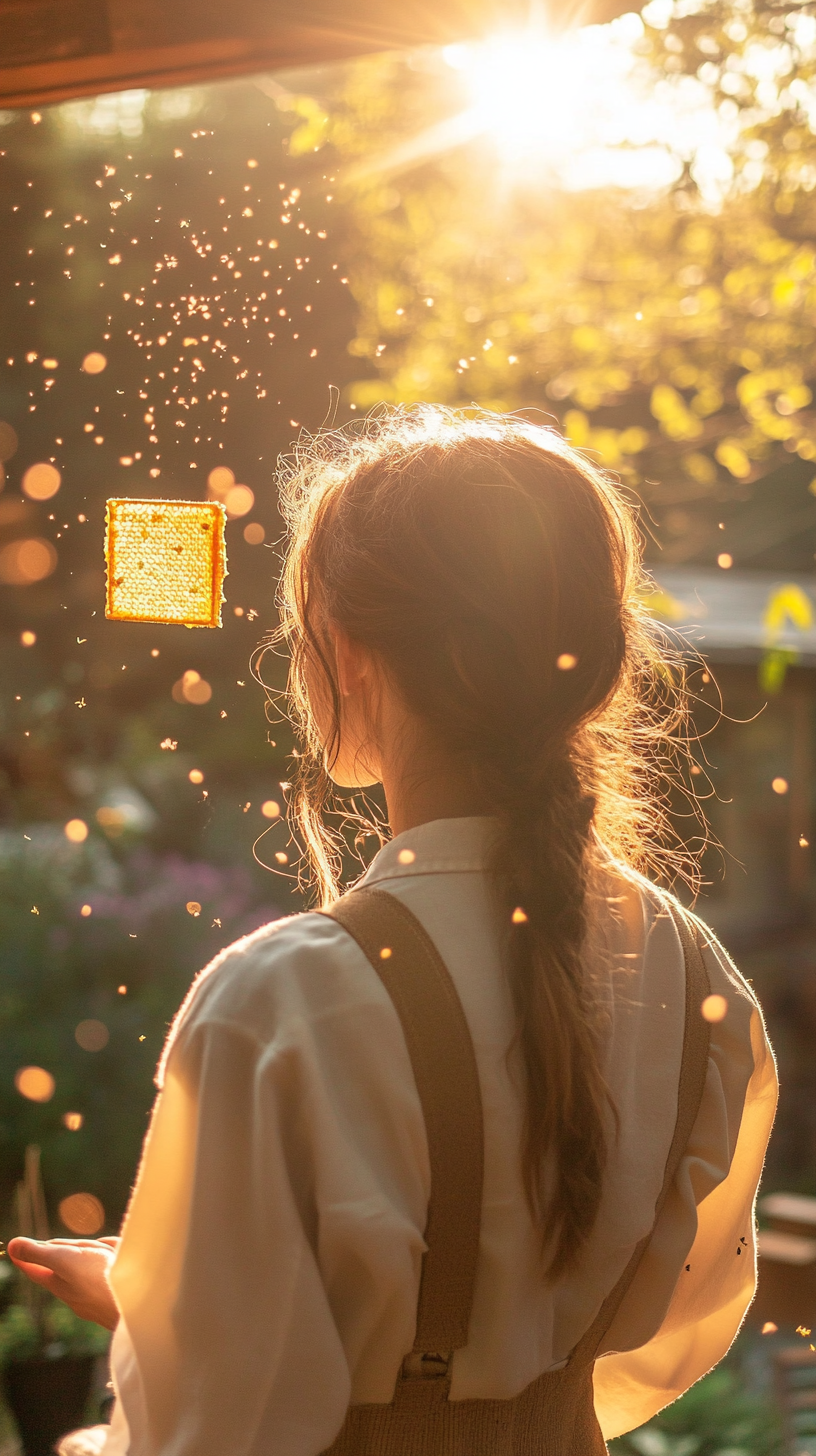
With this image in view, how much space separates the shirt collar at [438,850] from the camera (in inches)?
26.6

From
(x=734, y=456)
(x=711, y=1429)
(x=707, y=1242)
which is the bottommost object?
(x=711, y=1429)

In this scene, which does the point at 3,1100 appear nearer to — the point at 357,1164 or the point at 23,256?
the point at 23,256

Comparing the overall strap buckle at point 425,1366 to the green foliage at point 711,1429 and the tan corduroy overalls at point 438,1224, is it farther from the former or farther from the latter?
Result: the green foliage at point 711,1429

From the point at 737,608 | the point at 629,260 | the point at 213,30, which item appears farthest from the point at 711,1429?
the point at 737,608

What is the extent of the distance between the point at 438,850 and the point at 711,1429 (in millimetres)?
2055

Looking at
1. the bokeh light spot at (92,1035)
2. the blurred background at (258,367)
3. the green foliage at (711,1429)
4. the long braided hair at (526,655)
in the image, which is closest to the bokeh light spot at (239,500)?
the blurred background at (258,367)

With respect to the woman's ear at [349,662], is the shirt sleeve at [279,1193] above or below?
below

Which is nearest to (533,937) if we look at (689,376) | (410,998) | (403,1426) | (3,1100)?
(410,998)

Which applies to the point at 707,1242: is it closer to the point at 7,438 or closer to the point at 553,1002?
the point at 553,1002

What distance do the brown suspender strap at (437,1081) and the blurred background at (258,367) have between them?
0.55 m

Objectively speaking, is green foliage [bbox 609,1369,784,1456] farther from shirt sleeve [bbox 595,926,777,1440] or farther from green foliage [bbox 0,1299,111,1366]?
shirt sleeve [bbox 595,926,777,1440]

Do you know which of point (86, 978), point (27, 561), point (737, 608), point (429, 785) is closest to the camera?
point (429, 785)

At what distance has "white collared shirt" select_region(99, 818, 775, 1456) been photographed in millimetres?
591

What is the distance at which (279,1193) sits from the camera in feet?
1.93
